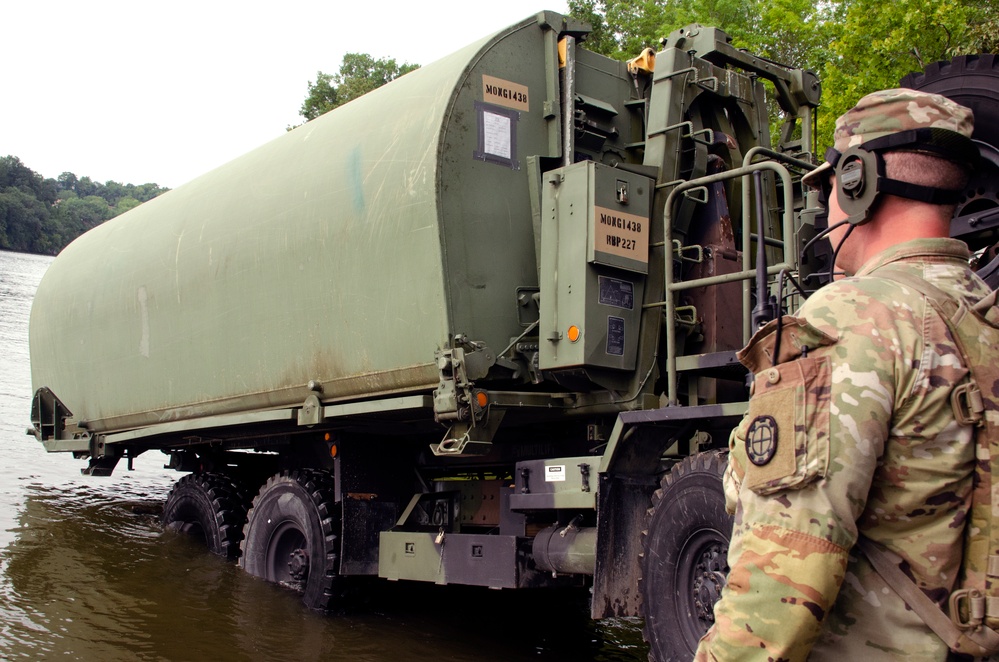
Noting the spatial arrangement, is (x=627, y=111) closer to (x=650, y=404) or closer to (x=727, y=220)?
(x=727, y=220)

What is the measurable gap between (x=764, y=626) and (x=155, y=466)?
52.9 ft

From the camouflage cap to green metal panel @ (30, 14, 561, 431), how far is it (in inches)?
155

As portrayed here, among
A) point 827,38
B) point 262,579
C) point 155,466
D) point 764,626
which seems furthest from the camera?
point 827,38

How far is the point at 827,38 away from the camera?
21.3m

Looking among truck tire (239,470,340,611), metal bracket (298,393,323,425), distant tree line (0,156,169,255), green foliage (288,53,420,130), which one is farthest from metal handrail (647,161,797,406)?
distant tree line (0,156,169,255)

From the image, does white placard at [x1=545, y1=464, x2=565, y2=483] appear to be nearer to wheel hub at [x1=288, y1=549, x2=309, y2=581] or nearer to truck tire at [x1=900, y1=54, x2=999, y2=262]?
truck tire at [x1=900, y1=54, x2=999, y2=262]

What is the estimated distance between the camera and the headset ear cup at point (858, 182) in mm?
2080

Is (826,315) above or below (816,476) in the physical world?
above

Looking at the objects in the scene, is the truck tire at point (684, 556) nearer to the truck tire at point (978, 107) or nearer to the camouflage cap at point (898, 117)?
the truck tire at point (978, 107)

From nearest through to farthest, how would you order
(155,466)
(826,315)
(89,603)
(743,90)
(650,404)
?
1. (826,315)
2. (650,404)
3. (743,90)
4. (89,603)
5. (155,466)

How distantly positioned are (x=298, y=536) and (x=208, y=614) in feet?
3.43

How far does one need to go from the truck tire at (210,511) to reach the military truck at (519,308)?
3.60ft

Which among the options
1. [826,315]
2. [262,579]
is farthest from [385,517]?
[826,315]

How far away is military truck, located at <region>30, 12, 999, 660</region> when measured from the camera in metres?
5.54
